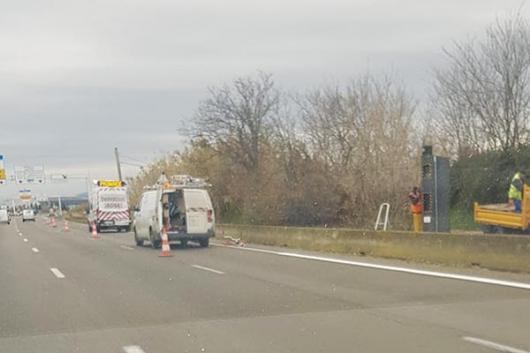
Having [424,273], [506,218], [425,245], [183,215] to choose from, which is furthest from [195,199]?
[424,273]

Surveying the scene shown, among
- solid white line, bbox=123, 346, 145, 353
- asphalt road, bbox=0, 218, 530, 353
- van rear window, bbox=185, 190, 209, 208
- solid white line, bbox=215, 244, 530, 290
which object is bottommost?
solid white line, bbox=123, 346, 145, 353

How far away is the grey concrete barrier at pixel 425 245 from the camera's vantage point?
14.3 metres

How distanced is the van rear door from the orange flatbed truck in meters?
8.91

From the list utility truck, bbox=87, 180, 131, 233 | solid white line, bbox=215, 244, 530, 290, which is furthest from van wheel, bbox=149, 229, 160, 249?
utility truck, bbox=87, 180, 131, 233

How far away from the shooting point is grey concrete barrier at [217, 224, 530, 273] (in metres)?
14.3

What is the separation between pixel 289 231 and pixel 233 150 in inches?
679

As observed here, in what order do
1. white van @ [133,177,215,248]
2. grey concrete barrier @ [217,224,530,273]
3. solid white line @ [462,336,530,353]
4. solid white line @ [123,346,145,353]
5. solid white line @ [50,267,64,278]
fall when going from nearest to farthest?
1. solid white line @ [462,336,530,353]
2. solid white line @ [123,346,145,353]
3. grey concrete barrier @ [217,224,530,273]
4. solid white line @ [50,267,64,278]
5. white van @ [133,177,215,248]

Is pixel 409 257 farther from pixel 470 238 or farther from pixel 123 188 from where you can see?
pixel 123 188

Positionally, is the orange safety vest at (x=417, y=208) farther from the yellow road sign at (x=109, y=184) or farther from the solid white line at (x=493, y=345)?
the yellow road sign at (x=109, y=184)

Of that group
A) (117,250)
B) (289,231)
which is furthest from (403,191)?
(117,250)

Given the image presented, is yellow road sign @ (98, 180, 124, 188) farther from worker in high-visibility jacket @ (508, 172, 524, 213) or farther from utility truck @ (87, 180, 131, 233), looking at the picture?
worker in high-visibility jacket @ (508, 172, 524, 213)

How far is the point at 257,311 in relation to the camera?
34.1 feet

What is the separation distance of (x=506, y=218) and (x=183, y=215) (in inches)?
426

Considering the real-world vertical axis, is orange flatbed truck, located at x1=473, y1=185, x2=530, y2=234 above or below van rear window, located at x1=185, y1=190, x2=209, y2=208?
below
